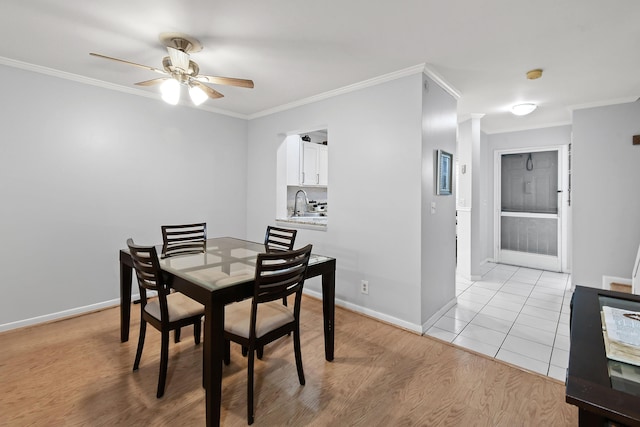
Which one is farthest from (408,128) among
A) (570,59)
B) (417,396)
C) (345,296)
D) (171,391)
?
(171,391)

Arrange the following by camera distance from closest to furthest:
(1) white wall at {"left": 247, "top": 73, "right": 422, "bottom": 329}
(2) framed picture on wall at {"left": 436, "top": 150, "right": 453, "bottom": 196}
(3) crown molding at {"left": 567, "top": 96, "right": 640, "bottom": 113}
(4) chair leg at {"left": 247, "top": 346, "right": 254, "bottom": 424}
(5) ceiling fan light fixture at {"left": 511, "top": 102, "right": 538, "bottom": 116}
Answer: (4) chair leg at {"left": 247, "top": 346, "right": 254, "bottom": 424} → (1) white wall at {"left": 247, "top": 73, "right": 422, "bottom": 329} → (2) framed picture on wall at {"left": 436, "top": 150, "right": 453, "bottom": 196} → (3) crown molding at {"left": 567, "top": 96, "right": 640, "bottom": 113} → (5) ceiling fan light fixture at {"left": 511, "top": 102, "right": 538, "bottom": 116}

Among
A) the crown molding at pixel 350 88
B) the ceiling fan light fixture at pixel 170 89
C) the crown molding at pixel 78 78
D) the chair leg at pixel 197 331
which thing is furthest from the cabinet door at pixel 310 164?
the chair leg at pixel 197 331

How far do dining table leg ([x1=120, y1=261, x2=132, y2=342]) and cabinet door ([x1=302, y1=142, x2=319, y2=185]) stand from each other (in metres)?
2.73

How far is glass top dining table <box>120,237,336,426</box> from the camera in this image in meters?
1.58

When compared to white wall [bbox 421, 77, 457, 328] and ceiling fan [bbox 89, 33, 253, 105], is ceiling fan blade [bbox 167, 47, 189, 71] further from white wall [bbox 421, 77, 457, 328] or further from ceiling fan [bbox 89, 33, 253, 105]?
white wall [bbox 421, 77, 457, 328]

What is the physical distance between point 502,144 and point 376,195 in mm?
3771

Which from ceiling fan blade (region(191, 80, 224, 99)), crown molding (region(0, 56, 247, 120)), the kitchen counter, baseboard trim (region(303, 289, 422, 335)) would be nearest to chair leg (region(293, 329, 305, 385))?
baseboard trim (region(303, 289, 422, 335))

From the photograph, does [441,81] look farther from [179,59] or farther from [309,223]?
[179,59]

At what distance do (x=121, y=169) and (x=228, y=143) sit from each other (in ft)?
Answer: 4.67

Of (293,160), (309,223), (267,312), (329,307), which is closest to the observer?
(267,312)

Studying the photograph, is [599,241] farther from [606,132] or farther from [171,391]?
[171,391]

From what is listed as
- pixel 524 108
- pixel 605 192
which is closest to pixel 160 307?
pixel 524 108

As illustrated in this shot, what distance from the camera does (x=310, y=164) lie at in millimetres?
4836

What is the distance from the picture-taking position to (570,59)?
8.36 feet
